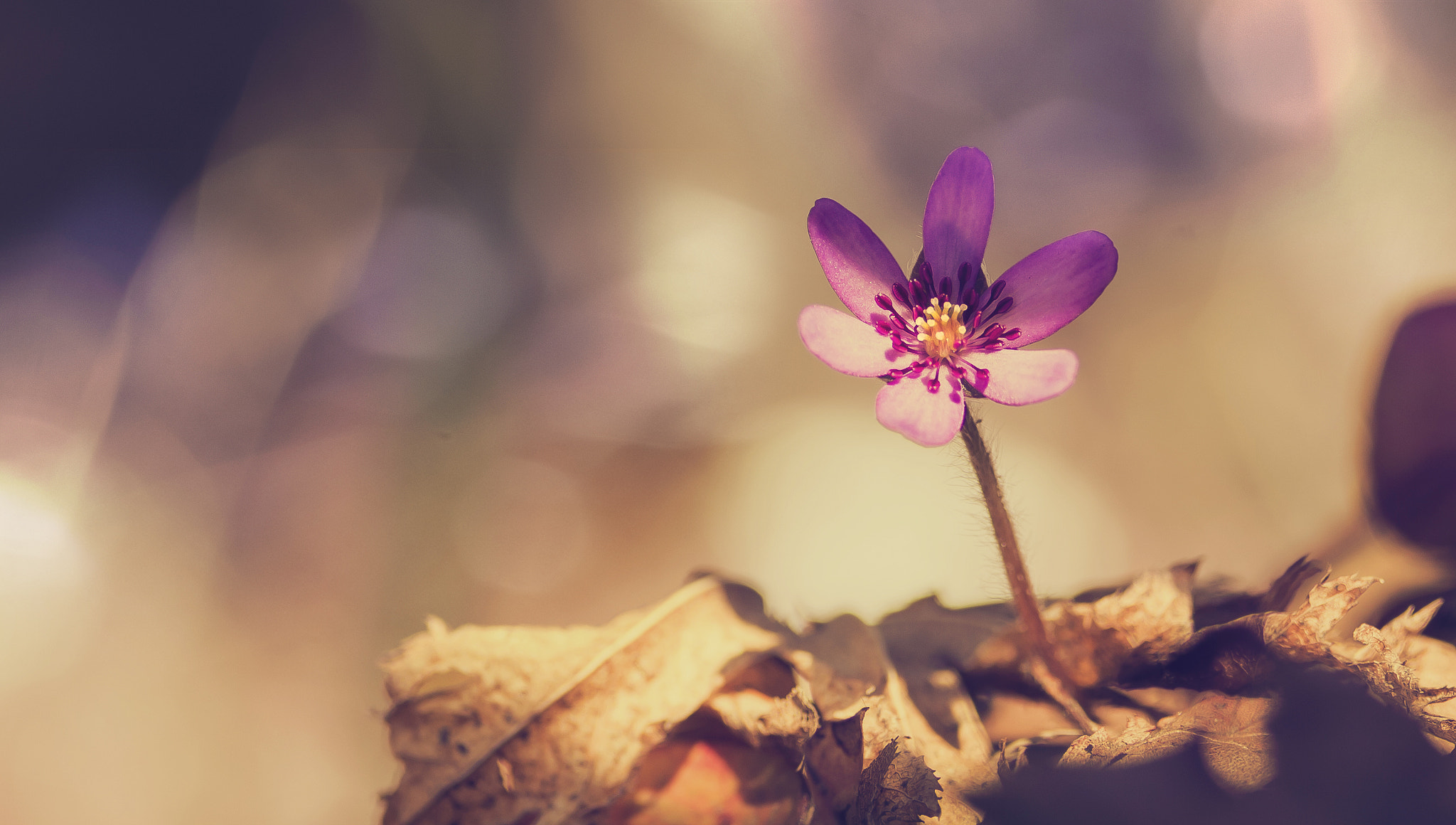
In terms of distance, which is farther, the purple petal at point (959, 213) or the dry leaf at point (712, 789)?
the dry leaf at point (712, 789)

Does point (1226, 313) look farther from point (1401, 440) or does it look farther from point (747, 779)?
point (747, 779)

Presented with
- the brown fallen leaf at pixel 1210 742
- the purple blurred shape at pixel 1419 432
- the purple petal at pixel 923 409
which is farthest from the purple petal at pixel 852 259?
the purple blurred shape at pixel 1419 432

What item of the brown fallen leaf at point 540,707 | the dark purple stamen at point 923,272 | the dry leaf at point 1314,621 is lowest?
the dry leaf at point 1314,621

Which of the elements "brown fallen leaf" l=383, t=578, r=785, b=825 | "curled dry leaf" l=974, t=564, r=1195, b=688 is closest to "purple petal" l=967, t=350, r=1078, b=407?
"curled dry leaf" l=974, t=564, r=1195, b=688

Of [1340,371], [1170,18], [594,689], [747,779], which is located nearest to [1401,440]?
[1340,371]

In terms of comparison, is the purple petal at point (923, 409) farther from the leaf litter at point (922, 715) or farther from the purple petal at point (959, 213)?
the leaf litter at point (922, 715)

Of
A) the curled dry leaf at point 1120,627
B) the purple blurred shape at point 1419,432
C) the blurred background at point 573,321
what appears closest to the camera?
the curled dry leaf at point 1120,627
